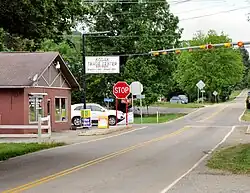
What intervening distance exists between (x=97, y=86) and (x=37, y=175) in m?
42.0

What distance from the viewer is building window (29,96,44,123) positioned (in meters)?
35.5

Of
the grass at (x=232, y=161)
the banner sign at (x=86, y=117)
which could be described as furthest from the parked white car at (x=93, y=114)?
the grass at (x=232, y=161)

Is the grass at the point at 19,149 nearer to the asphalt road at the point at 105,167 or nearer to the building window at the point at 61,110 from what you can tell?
the asphalt road at the point at 105,167

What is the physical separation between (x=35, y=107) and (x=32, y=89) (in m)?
1.31

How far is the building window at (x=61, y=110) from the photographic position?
39.3 m

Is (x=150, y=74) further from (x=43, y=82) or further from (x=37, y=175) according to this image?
(x=37, y=175)

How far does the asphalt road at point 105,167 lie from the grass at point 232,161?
718 millimetres

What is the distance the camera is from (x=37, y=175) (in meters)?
14.9

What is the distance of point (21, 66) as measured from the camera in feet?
120

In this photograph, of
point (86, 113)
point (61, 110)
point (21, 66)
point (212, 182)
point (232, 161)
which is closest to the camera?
point (212, 182)

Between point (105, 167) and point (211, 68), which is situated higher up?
point (211, 68)

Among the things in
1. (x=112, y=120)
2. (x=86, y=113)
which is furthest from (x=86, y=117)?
(x=112, y=120)

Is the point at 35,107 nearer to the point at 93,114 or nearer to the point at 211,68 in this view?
the point at 93,114

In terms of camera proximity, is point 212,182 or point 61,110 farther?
point 61,110
